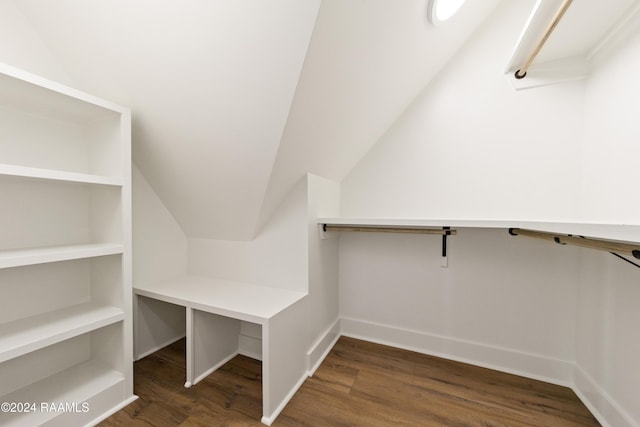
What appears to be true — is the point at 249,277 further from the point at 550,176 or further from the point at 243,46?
the point at 550,176

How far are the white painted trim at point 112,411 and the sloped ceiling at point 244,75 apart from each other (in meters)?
1.08

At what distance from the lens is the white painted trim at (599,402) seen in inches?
42.2

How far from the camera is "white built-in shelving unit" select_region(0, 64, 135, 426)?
→ 3.47ft

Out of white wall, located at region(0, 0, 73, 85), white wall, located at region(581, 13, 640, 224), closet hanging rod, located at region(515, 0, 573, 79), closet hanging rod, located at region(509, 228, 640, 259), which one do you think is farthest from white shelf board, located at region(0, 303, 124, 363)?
white wall, located at region(581, 13, 640, 224)

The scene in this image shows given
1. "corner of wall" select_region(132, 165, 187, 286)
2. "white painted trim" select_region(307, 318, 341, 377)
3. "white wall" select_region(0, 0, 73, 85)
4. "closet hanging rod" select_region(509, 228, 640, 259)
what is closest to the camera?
"closet hanging rod" select_region(509, 228, 640, 259)

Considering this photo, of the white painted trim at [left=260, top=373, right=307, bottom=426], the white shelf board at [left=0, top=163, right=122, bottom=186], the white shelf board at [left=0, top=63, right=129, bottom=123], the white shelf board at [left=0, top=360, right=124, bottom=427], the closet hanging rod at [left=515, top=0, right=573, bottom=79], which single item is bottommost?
the white painted trim at [left=260, top=373, right=307, bottom=426]

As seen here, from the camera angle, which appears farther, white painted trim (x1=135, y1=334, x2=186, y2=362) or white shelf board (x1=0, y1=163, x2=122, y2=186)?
white painted trim (x1=135, y1=334, x2=186, y2=362)

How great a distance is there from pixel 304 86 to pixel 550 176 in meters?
1.59

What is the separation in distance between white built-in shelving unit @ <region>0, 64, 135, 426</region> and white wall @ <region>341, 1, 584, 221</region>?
171 cm

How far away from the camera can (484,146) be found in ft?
5.23

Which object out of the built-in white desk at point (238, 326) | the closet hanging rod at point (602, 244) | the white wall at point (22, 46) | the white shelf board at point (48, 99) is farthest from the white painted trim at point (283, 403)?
the white wall at point (22, 46)

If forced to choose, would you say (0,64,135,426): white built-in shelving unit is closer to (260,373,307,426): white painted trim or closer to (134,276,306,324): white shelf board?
(134,276,306,324): white shelf board

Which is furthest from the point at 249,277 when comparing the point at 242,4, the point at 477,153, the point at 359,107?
the point at 477,153

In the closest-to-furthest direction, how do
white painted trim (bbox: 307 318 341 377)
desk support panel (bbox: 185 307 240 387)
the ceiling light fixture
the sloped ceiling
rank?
the sloped ceiling < the ceiling light fixture < desk support panel (bbox: 185 307 240 387) < white painted trim (bbox: 307 318 341 377)
